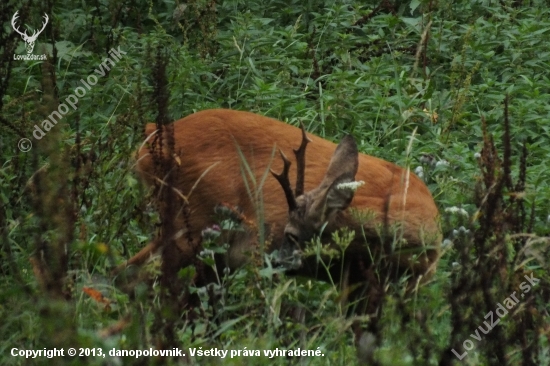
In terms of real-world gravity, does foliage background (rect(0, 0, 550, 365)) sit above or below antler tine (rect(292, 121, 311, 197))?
below

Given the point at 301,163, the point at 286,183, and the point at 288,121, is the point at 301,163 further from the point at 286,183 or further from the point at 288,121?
the point at 288,121

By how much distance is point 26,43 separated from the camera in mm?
8383

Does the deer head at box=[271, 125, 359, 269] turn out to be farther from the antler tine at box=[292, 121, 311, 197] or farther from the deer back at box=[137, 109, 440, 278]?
the deer back at box=[137, 109, 440, 278]

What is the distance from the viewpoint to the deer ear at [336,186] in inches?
200

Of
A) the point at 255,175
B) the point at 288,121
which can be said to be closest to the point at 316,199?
the point at 255,175

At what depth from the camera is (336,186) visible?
507cm

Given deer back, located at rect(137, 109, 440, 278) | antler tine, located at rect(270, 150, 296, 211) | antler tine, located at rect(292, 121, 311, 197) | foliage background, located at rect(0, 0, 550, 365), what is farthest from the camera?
deer back, located at rect(137, 109, 440, 278)

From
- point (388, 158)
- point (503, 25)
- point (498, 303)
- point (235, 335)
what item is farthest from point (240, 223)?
point (503, 25)

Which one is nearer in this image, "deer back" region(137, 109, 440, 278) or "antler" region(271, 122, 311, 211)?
"antler" region(271, 122, 311, 211)

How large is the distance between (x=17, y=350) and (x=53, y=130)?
0.98 metres

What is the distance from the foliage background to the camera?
4.17 metres

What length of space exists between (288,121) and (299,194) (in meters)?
2.28

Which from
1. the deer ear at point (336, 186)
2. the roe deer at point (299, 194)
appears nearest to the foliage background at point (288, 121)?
the roe deer at point (299, 194)

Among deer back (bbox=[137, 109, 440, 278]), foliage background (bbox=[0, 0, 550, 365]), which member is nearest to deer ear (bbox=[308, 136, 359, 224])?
deer back (bbox=[137, 109, 440, 278])
